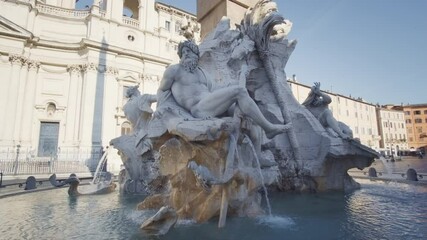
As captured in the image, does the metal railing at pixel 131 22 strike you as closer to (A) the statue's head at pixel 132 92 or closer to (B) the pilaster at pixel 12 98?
(B) the pilaster at pixel 12 98

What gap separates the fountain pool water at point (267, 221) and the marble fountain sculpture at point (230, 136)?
300 millimetres

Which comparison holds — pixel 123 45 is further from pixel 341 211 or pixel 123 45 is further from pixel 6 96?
pixel 341 211

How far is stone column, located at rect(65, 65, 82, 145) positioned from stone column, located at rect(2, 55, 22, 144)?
149 inches

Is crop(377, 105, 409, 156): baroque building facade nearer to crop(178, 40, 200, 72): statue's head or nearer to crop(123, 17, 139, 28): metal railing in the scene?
crop(123, 17, 139, 28): metal railing

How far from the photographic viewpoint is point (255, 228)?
3.08 metres

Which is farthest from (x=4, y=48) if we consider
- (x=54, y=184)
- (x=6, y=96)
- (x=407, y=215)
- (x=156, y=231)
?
(x=407, y=215)

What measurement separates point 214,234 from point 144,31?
28.1 m

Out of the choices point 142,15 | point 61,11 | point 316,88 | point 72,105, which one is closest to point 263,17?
point 316,88

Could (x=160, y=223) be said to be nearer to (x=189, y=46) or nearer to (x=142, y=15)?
(x=189, y=46)

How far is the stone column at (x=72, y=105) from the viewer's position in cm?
2255

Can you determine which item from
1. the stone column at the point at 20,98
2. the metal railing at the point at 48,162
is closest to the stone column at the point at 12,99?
the stone column at the point at 20,98

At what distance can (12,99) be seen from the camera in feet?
67.6

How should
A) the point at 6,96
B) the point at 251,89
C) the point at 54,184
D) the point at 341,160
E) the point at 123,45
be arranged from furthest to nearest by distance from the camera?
the point at 123,45 → the point at 6,96 → the point at 54,184 → the point at 251,89 → the point at 341,160

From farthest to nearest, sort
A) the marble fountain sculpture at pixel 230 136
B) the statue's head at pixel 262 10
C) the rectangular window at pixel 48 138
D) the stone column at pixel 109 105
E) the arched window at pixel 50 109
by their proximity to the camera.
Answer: the stone column at pixel 109 105 < the arched window at pixel 50 109 < the rectangular window at pixel 48 138 < the statue's head at pixel 262 10 < the marble fountain sculpture at pixel 230 136
